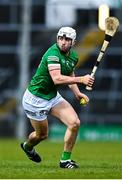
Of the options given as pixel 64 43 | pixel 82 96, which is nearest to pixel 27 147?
pixel 82 96

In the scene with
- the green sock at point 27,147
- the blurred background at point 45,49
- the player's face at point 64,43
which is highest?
the player's face at point 64,43

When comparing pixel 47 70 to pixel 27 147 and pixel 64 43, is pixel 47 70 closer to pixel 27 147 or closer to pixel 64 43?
pixel 64 43

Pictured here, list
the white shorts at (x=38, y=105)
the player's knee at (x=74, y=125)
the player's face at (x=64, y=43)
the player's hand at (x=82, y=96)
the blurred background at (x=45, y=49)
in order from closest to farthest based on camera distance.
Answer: the player's face at (x=64, y=43) < the player's knee at (x=74, y=125) < the player's hand at (x=82, y=96) < the white shorts at (x=38, y=105) < the blurred background at (x=45, y=49)

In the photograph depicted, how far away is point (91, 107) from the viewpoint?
3712 cm

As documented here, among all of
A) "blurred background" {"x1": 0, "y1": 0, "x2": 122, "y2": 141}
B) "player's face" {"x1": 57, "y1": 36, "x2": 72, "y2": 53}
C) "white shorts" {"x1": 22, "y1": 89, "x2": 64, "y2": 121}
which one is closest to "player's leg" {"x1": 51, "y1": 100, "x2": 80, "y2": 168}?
"white shorts" {"x1": 22, "y1": 89, "x2": 64, "y2": 121}

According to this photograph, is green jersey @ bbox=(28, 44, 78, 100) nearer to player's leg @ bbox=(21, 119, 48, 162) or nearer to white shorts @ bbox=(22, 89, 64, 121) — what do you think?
white shorts @ bbox=(22, 89, 64, 121)

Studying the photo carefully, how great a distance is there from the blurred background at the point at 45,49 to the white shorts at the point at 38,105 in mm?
18712

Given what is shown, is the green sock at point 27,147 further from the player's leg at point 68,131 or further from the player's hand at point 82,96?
the player's hand at point 82,96

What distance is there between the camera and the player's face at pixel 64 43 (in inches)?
597

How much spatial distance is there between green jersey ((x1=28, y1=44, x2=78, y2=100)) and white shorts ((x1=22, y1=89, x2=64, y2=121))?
73mm

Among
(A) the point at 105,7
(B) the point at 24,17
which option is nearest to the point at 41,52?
(B) the point at 24,17

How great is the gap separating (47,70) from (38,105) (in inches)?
26.1

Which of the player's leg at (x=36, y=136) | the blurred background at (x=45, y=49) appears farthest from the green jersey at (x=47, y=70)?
the blurred background at (x=45, y=49)

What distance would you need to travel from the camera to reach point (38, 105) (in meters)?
15.8
